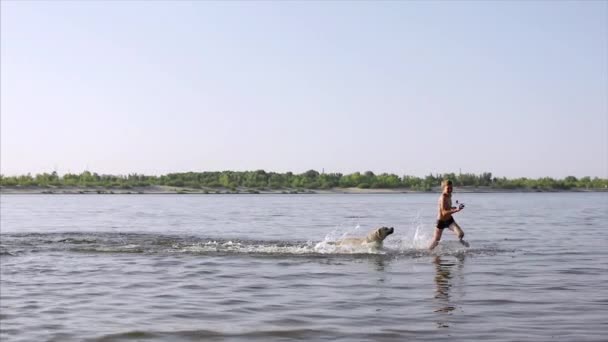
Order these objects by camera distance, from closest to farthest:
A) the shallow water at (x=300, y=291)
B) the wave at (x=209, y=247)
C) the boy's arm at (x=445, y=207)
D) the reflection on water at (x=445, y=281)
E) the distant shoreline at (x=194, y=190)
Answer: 1. the shallow water at (x=300, y=291)
2. the reflection on water at (x=445, y=281)
3. the wave at (x=209, y=247)
4. the boy's arm at (x=445, y=207)
5. the distant shoreline at (x=194, y=190)

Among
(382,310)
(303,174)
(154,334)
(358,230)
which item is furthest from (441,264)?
(303,174)

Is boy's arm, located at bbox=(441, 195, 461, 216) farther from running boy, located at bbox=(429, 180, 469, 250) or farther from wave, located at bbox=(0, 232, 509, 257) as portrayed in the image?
wave, located at bbox=(0, 232, 509, 257)

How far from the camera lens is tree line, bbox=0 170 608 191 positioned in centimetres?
13650

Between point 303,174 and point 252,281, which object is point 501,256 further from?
point 303,174

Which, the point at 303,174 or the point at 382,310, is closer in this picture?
the point at 382,310

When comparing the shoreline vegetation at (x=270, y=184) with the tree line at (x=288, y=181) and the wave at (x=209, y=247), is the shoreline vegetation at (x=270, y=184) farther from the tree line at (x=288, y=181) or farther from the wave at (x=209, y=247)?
the wave at (x=209, y=247)

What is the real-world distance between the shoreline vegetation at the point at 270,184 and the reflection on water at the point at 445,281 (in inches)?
4640

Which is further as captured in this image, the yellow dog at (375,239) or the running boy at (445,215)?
the running boy at (445,215)

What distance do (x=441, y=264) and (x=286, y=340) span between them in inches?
346

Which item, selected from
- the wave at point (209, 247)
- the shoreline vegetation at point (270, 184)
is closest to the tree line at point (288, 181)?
the shoreline vegetation at point (270, 184)

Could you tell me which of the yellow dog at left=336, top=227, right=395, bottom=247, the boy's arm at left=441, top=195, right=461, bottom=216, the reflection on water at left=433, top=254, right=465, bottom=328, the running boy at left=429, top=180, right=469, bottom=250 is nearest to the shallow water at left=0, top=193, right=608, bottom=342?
the reflection on water at left=433, top=254, right=465, bottom=328

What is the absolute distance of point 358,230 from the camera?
1321 inches

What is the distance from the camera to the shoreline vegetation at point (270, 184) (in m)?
132

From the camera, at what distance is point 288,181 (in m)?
154
